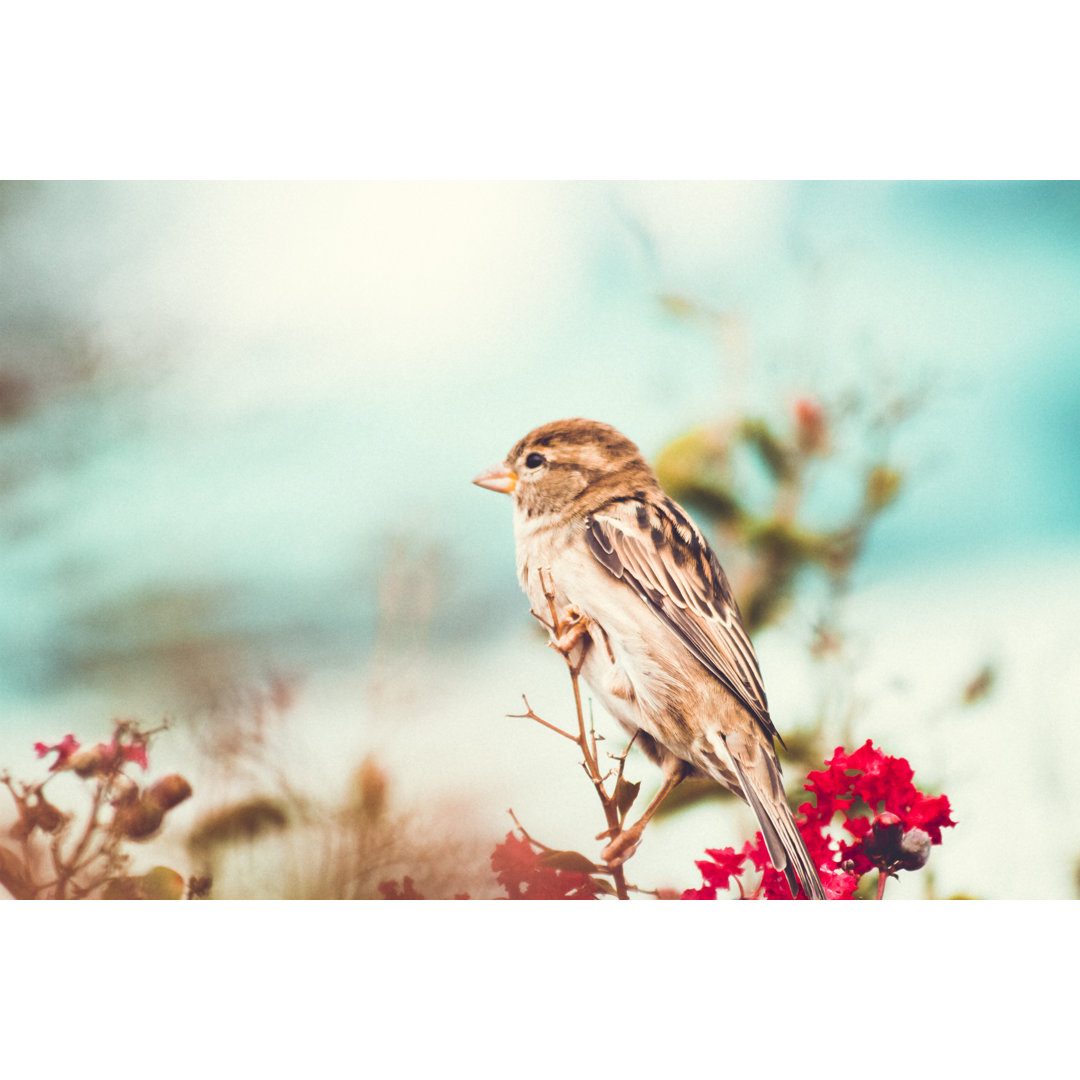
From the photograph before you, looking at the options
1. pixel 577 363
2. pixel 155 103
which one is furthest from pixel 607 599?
pixel 155 103

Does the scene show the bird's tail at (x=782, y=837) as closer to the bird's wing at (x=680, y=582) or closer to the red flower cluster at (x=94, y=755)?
the bird's wing at (x=680, y=582)

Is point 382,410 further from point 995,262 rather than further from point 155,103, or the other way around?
point 995,262

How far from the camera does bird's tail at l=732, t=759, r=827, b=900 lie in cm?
206

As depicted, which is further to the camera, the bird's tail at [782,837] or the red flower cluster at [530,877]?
the red flower cluster at [530,877]

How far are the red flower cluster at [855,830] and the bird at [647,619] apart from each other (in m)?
0.05

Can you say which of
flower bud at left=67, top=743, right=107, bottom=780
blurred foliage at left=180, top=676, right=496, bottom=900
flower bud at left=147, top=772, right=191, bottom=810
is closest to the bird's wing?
blurred foliage at left=180, top=676, right=496, bottom=900

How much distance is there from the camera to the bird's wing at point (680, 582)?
211cm

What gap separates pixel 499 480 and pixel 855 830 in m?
0.92

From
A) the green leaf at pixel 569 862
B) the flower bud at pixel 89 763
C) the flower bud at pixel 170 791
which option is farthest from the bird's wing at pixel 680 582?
the flower bud at pixel 89 763

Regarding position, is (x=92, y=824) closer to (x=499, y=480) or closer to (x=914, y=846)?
(x=499, y=480)

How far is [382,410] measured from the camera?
221 cm

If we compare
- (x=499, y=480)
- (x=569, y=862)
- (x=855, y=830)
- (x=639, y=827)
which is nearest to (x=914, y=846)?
(x=855, y=830)

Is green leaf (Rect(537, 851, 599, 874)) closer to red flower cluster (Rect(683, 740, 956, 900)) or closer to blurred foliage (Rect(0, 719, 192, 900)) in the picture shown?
red flower cluster (Rect(683, 740, 956, 900))

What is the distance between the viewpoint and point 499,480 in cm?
219
